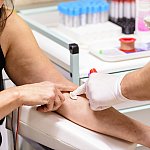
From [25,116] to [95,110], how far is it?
9.7 inches

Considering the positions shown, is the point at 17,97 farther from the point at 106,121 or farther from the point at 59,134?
the point at 106,121

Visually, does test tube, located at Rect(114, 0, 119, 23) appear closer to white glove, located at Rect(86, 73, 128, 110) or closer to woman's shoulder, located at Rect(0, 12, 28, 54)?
woman's shoulder, located at Rect(0, 12, 28, 54)

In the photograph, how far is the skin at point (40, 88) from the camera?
152cm

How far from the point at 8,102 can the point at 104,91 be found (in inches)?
12.9

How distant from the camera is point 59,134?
1.47 metres

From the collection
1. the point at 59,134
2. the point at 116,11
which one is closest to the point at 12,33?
the point at 59,134

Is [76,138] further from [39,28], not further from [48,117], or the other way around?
[39,28]

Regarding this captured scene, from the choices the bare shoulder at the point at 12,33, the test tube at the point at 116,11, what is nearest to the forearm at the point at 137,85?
the bare shoulder at the point at 12,33

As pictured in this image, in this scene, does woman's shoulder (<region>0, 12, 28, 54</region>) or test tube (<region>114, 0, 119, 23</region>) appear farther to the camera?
test tube (<region>114, 0, 119, 23</region>)

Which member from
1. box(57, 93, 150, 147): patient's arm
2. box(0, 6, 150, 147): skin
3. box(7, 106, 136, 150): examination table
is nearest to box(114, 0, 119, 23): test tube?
box(0, 6, 150, 147): skin

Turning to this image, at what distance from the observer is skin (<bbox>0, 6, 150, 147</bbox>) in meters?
1.52

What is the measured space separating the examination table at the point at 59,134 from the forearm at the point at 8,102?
58mm

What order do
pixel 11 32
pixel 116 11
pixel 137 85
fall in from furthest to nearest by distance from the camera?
pixel 116 11 → pixel 11 32 → pixel 137 85

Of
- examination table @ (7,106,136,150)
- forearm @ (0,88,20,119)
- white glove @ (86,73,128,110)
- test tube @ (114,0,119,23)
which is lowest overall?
examination table @ (7,106,136,150)
